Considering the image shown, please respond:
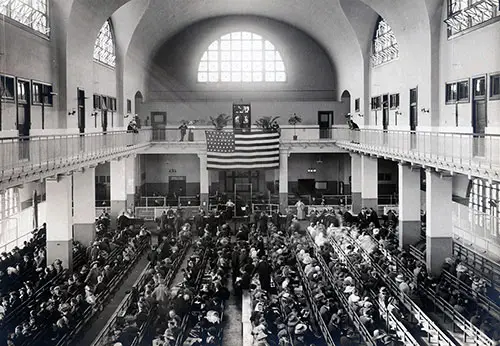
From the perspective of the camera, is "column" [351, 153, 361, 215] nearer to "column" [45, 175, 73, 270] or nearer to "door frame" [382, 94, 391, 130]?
"door frame" [382, 94, 391, 130]

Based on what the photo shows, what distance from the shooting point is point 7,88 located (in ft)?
66.4

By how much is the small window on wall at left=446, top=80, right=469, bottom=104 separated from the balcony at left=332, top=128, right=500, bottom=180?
1.55 m

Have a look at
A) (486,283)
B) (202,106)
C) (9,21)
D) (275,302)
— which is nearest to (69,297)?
(275,302)

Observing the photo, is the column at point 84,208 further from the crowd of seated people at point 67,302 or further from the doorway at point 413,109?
the doorway at point 413,109

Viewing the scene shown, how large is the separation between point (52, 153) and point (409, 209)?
15.5 meters

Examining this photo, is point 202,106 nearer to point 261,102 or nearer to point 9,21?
point 261,102

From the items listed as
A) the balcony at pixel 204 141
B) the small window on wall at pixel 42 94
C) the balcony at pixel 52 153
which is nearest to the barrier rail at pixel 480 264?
the balcony at pixel 204 141

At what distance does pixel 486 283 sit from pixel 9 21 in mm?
17145

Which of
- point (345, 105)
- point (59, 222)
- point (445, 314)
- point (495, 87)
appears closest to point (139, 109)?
point (345, 105)

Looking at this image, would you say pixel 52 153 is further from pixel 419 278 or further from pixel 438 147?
pixel 438 147

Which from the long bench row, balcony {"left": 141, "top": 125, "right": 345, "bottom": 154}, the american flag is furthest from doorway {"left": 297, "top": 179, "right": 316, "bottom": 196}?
the long bench row

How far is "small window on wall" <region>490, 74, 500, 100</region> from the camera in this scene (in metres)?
20.1

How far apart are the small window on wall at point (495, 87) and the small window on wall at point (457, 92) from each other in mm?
1813

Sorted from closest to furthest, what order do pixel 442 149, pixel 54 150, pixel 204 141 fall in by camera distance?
pixel 54 150
pixel 442 149
pixel 204 141
